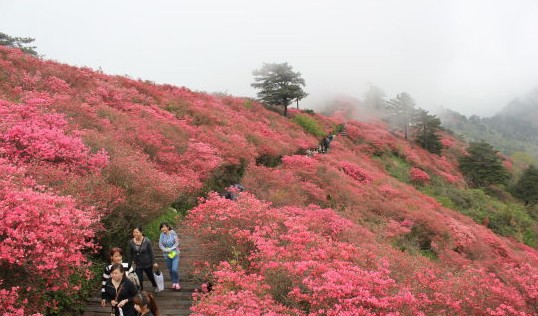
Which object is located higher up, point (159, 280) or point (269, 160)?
point (269, 160)

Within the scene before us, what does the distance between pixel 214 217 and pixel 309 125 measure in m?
28.8

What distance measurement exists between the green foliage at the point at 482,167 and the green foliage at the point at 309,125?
17432mm

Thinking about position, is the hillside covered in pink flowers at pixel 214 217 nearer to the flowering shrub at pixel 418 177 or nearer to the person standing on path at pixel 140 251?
the person standing on path at pixel 140 251

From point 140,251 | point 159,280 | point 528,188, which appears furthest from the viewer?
point 528,188

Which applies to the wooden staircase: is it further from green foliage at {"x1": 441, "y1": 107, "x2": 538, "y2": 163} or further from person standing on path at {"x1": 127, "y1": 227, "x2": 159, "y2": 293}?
green foliage at {"x1": 441, "y1": 107, "x2": 538, "y2": 163}

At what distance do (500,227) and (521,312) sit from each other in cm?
2178

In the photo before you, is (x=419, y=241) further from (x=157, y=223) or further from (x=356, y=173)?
(x=157, y=223)

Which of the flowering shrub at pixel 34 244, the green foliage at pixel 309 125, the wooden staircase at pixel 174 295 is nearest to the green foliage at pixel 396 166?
the green foliage at pixel 309 125

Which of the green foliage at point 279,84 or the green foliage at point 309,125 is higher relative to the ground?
the green foliage at point 279,84

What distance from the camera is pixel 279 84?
130 feet

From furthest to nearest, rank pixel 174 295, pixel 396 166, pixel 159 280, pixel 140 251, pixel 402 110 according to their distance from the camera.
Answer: pixel 402 110, pixel 396 166, pixel 174 295, pixel 159 280, pixel 140 251

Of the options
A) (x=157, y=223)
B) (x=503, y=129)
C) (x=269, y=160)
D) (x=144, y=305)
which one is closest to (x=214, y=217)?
(x=144, y=305)

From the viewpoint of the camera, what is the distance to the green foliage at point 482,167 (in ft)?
132

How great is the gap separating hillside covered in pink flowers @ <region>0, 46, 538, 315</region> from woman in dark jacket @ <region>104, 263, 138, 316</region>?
0.75m
